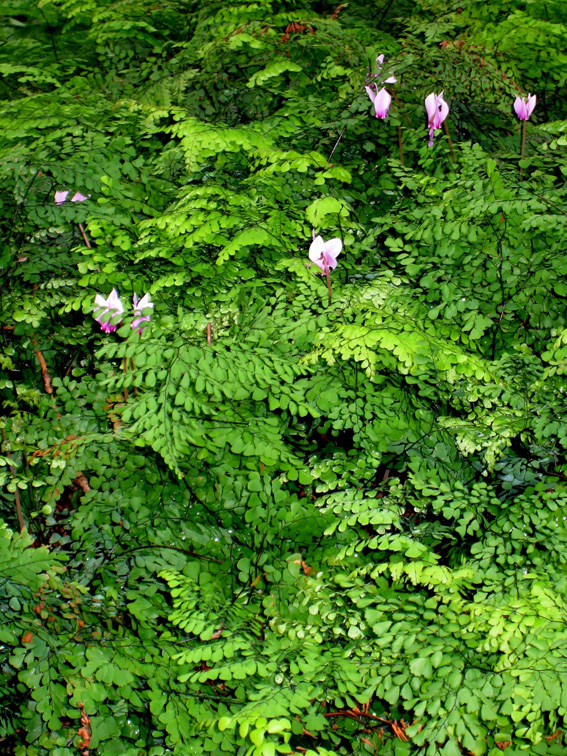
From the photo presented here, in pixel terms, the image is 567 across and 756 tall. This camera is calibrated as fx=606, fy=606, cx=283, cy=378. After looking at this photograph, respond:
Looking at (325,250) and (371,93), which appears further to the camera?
(371,93)

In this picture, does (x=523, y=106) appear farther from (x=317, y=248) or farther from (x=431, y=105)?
(x=317, y=248)

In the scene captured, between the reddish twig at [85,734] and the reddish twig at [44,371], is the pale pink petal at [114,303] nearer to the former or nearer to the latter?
the reddish twig at [44,371]

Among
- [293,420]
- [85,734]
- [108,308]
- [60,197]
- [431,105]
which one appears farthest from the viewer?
[60,197]

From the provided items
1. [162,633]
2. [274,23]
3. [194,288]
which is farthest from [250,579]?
[274,23]

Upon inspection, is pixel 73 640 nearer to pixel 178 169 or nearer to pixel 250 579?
pixel 250 579

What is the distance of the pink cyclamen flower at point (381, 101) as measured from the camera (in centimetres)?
280

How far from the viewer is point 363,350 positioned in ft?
6.77

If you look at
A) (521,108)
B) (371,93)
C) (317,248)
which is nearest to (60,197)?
(317,248)

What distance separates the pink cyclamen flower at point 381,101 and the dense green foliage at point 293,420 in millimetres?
134

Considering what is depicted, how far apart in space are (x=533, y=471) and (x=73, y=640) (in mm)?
1697

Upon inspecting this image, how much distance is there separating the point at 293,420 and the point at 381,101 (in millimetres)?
1539

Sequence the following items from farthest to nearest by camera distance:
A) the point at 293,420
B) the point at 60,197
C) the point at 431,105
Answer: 1. the point at 60,197
2. the point at 431,105
3. the point at 293,420

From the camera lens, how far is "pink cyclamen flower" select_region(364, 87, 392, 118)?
2.80 metres

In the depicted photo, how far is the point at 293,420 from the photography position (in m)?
2.56
